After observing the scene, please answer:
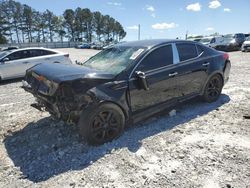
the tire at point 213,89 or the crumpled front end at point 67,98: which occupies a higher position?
the crumpled front end at point 67,98

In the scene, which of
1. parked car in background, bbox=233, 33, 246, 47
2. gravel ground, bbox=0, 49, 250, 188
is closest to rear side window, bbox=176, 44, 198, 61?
gravel ground, bbox=0, 49, 250, 188

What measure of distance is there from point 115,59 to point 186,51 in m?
1.63

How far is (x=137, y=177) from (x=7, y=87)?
7800 mm

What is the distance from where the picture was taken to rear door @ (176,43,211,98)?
5406 millimetres

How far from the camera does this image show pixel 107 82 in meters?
4.26

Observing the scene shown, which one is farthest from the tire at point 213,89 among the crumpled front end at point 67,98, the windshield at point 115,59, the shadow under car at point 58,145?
the crumpled front end at point 67,98

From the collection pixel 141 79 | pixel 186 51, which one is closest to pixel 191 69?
pixel 186 51

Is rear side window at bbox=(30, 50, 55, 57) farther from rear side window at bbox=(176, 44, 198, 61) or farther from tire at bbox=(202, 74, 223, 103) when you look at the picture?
tire at bbox=(202, 74, 223, 103)

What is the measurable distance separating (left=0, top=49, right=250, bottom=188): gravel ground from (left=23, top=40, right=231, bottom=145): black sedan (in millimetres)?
370

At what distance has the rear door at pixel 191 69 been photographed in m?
5.41

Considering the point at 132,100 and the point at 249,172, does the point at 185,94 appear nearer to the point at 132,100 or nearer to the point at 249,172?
the point at 132,100

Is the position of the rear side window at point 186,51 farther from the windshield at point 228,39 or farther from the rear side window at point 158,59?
the windshield at point 228,39

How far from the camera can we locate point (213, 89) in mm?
6305

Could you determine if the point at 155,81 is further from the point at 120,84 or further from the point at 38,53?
the point at 38,53
